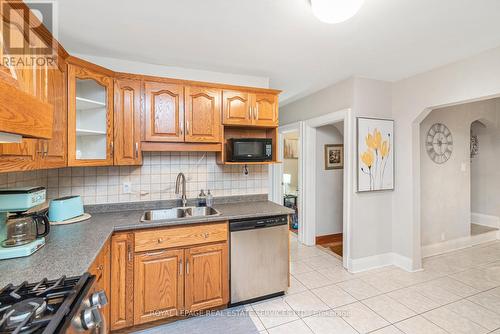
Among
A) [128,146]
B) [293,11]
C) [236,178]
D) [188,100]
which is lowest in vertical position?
[236,178]

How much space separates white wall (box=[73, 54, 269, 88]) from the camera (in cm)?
237

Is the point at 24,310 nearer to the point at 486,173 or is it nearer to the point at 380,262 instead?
the point at 380,262

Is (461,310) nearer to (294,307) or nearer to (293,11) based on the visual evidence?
(294,307)

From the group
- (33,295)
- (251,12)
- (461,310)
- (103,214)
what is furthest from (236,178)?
(461,310)

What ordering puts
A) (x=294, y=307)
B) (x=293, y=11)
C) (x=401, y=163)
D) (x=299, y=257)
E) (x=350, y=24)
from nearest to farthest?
(x=293, y=11) < (x=350, y=24) < (x=294, y=307) < (x=401, y=163) < (x=299, y=257)

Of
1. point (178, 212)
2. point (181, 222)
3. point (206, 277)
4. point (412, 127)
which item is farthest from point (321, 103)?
point (206, 277)

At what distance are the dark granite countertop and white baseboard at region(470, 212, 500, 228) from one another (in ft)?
14.5

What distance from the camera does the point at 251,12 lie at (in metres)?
1.67

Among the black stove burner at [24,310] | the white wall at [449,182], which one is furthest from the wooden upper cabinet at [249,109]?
the white wall at [449,182]

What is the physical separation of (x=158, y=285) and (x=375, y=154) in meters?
2.77

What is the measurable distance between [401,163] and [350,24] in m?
2.01

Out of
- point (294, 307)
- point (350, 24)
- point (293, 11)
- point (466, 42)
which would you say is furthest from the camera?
point (294, 307)

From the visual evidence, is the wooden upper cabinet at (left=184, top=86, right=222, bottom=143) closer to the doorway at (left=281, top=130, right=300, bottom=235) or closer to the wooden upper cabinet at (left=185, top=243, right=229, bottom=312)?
the wooden upper cabinet at (left=185, top=243, right=229, bottom=312)

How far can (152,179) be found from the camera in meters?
2.55
